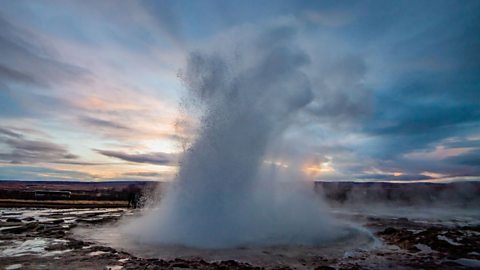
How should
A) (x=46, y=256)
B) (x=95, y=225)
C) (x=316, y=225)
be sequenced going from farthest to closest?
(x=95, y=225) < (x=316, y=225) < (x=46, y=256)

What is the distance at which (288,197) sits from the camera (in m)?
17.3

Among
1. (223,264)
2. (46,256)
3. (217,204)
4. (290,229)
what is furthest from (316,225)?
(46,256)

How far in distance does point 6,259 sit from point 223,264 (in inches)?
218

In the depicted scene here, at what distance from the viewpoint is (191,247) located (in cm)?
1077

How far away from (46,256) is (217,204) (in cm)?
583

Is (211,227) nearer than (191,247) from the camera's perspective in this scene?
No

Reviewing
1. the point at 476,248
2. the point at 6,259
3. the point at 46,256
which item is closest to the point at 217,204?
the point at 46,256

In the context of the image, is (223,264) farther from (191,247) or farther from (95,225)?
(95,225)

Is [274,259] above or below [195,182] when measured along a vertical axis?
below

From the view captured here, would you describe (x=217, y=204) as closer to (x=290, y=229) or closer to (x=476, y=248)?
(x=290, y=229)

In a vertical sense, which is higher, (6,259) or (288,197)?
(288,197)

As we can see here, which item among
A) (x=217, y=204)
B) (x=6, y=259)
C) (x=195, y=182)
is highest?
(x=195, y=182)

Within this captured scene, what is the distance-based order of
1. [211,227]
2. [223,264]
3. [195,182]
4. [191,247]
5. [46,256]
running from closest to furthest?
[223,264]
[46,256]
[191,247]
[211,227]
[195,182]

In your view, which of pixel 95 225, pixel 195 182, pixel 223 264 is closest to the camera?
pixel 223 264
